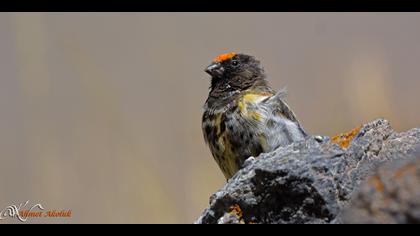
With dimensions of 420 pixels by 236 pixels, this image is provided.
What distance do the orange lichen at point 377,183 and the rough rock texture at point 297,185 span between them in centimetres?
62

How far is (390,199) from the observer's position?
2514mm

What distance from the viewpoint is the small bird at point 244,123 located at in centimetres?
506

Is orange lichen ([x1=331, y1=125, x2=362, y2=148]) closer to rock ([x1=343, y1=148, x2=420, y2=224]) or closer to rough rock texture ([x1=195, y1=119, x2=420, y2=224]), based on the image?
rough rock texture ([x1=195, y1=119, x2=420, y2=224])

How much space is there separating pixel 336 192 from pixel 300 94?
5912mm

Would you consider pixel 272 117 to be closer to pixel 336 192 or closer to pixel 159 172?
pixel 336 192

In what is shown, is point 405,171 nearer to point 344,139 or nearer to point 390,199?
point 390,199

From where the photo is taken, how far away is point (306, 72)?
9594 mm

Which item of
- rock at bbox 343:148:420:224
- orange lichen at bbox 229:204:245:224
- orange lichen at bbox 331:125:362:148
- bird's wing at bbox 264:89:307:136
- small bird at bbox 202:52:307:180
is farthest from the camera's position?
bird's wing at bbox 264:89:307:136

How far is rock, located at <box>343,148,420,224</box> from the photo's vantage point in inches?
97.2

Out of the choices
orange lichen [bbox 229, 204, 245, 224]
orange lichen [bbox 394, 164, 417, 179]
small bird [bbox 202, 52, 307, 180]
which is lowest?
orange lichen [bbox 394, 164, 417, 179]

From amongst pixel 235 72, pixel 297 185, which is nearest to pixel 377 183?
pixel 297 185

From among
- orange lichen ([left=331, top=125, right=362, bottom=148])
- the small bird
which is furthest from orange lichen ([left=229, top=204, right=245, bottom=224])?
the small bird

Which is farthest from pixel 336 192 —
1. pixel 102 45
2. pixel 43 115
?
pixel 102 45

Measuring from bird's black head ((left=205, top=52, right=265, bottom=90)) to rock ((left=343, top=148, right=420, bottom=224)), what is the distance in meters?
3.11
